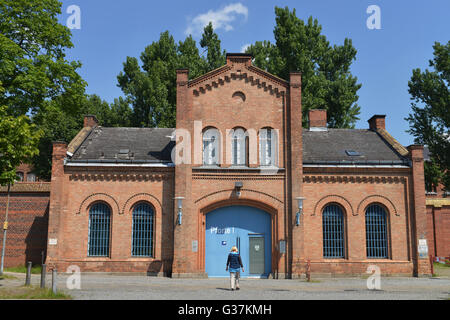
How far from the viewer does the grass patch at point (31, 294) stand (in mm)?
13195

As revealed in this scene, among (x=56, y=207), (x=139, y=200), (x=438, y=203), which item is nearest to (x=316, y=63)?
(x=438, y=203)

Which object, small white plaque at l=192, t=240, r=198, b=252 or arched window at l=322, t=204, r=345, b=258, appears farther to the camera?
arched window at l=322, t=204, r=345, b=258

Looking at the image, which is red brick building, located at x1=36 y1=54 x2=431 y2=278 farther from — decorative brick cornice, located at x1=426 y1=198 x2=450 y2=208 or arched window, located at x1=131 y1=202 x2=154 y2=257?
decorative brick cornice, located at x1=426 y1=198 x2=450 y2=208

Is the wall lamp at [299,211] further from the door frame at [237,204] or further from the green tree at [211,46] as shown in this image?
the green tree at [211,46]

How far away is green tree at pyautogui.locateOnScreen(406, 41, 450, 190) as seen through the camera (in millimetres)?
34812

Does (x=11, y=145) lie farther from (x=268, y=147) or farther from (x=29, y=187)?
(x=268, y=147)

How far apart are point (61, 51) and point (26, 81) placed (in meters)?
4.24

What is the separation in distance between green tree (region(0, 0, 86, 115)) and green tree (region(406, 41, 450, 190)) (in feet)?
84.4

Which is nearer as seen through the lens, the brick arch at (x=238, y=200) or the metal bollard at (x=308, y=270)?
the metal bollard at (x=308, y=270)

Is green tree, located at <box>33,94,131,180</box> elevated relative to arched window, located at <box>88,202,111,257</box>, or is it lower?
elevated

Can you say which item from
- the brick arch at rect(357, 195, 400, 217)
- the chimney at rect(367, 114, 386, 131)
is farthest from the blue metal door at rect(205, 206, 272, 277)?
the chimney at rect(367, 114, 386, 131)

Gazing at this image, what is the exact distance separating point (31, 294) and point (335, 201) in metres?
15.0

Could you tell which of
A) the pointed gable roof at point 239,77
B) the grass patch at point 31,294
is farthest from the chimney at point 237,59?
the grass patch at point 31,294

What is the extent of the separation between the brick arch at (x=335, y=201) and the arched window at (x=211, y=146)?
5.66 meters
